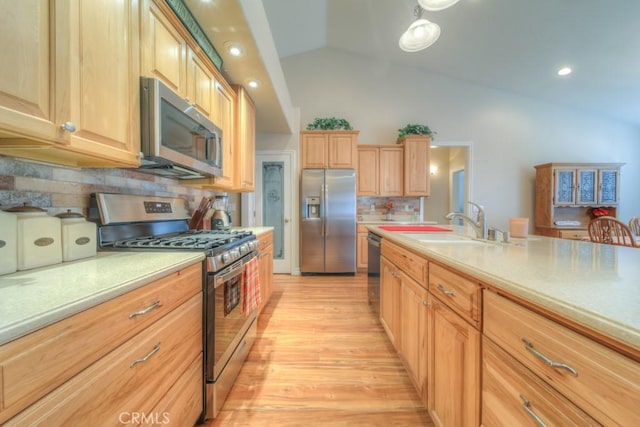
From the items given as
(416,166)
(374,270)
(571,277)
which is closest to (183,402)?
(571,277)

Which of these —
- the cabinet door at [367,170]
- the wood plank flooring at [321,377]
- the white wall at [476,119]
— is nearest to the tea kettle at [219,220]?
the wood plank flooring at [321,377]

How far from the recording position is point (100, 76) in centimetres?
98

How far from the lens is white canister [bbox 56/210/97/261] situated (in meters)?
1.01

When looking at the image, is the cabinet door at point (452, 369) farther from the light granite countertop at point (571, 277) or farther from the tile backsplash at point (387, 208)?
the tile backsplash at point (387, 208)

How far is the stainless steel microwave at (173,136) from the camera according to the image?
120 centimetres

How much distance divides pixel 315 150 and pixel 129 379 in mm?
3675

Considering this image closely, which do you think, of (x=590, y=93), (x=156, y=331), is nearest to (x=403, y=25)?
(x=590, y=93)

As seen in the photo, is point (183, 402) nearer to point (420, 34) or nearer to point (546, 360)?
point (546, 360)

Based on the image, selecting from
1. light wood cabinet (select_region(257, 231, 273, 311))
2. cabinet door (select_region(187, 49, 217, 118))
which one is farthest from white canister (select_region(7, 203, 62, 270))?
light wood cabinet (select_region(257, 231, 273, 311))

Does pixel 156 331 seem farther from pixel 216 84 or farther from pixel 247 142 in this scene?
pixel 247 142

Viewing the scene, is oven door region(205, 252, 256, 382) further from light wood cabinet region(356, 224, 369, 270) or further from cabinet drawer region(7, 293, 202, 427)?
light wood cabinet region(356, 224, 369, 270)

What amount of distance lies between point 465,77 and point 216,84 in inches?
181

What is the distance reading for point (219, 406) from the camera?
1278mm

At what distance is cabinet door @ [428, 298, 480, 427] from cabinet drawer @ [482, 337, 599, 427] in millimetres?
42
